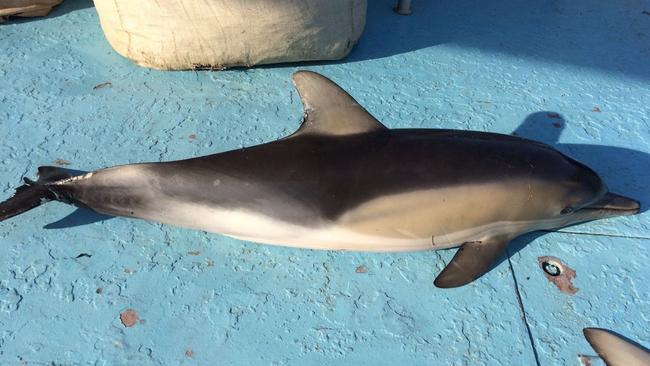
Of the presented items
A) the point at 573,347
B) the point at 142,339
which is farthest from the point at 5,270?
the point at 573,347

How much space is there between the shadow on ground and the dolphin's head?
1755 mm

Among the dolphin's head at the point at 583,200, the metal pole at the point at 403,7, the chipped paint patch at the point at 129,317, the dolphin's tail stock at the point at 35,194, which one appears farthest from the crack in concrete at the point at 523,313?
the metal pole at the point at 403,7

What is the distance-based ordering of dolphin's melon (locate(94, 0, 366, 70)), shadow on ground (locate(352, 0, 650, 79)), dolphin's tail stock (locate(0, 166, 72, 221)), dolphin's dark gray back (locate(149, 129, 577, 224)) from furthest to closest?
shadow on ground (locate(352, 0, 650, 79)) → dolphin's melon (locate(94, 0, 366, 70)) → dolphin's tail stock (locate(0, 166, 72, 221)) → dolphin's dark gray back (locate(149, 129, 577, 224))

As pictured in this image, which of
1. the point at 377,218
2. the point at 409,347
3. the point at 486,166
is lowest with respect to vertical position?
the point at 409,347

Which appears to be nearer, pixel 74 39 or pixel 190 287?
pixel 190 287

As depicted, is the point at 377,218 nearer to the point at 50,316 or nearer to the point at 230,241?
the point at 230,241

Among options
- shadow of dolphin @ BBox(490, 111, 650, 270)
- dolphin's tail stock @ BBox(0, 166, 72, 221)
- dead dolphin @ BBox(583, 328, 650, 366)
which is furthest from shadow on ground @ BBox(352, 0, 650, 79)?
dead dolphin @ BBox(583, 328, 650, 366)

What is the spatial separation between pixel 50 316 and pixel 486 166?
6.81 ft

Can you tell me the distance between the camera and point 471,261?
254 cm

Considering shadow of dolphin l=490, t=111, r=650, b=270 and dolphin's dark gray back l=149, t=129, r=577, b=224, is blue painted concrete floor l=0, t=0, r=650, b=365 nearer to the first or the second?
shadow of dolphin l=490, t=111, r=650, b=270

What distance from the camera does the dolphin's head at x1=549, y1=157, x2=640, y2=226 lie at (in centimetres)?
263

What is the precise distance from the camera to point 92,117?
3.38 m

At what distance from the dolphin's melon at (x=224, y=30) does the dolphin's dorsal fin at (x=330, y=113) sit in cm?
104

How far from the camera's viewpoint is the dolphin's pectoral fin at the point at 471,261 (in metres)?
2.47
